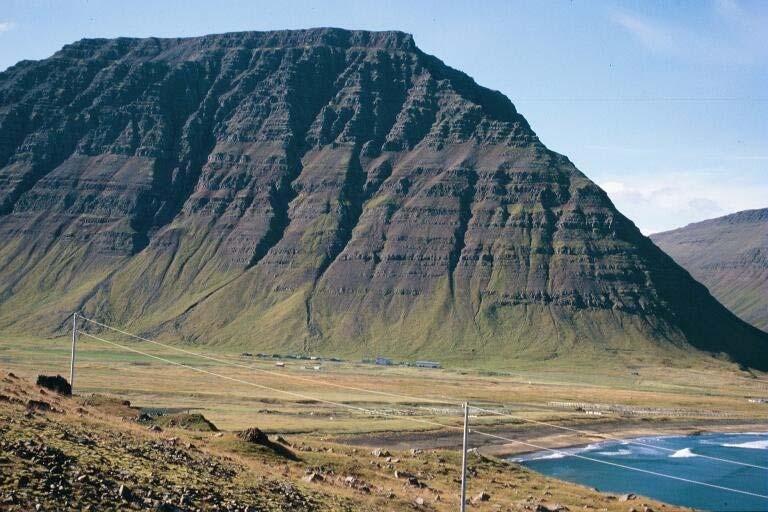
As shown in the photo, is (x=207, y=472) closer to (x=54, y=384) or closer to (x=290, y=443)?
(x=290, y=443)

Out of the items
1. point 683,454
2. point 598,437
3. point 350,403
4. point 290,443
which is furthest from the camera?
point 350,403

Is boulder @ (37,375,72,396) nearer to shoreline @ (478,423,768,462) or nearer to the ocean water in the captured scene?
shoreline @ (478,423,768,462)

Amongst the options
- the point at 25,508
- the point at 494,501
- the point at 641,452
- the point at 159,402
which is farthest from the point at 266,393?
the point at 25,508

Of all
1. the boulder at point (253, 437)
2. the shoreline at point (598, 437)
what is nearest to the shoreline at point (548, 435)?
the shoreline at point (598, 437)

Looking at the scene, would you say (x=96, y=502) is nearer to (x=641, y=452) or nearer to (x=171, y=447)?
(x=171, y=447)

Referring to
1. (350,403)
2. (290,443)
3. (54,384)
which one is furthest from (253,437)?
(350,403)

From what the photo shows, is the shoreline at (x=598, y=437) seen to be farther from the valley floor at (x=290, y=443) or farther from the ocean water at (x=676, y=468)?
the ocean water at (x=676, y=468)
